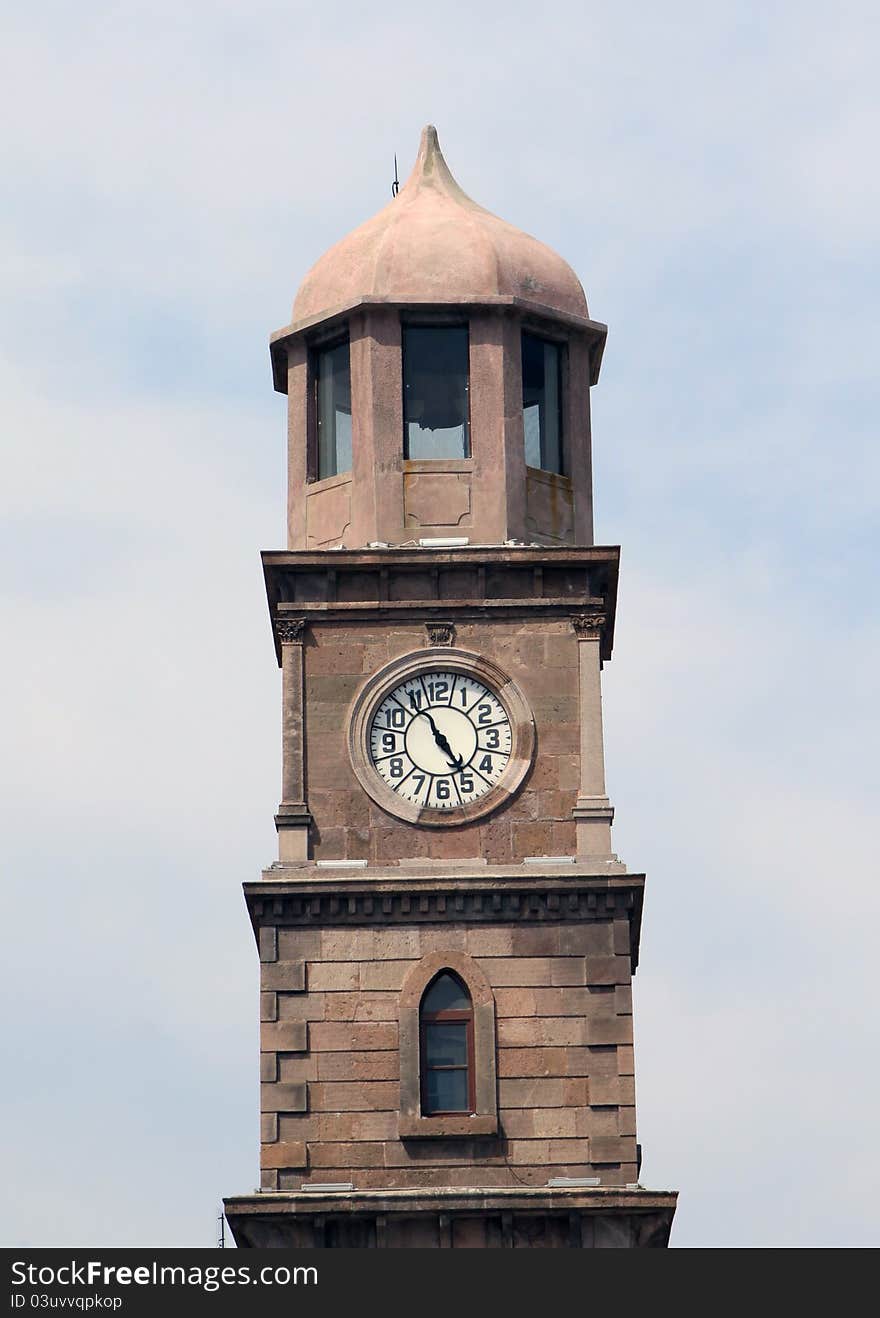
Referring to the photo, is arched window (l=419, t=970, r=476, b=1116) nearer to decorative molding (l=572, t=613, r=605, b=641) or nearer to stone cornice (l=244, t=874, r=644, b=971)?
stone cornice (l=244, t=874, r=644, b=971)

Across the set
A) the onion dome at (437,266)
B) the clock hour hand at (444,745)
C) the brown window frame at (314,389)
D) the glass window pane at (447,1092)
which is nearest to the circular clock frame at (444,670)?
the clock hour hand at (444,745)

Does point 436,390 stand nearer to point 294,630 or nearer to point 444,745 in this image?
point 294,630

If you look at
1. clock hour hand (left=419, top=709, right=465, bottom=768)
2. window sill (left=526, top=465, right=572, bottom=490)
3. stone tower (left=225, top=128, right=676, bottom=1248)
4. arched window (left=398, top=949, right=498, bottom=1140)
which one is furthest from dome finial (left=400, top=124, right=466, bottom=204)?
arched window (left=398, top=949, right=498, bottom=1140)

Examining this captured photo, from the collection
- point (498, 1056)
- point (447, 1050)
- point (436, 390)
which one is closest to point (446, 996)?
point (447, 1050)

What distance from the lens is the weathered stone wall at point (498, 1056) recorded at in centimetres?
6506

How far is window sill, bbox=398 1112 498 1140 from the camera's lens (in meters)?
65.1

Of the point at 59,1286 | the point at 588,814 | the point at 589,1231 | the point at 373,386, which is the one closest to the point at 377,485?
the point at 373,386

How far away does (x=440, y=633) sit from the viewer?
6850 centimetres

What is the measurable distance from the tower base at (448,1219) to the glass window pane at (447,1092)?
173 centimetres

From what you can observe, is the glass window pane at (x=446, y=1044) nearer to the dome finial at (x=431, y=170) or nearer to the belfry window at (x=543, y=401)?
the belfry window at (x=543, y=401)

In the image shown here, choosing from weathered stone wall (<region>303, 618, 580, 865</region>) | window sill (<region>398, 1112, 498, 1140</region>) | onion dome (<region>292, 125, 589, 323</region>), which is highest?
onion dome (<region>292, 125, 589, 323</region>)

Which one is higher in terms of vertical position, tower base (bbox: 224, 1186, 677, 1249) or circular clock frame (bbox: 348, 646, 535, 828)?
circular clock frame (bbox: 348, 646, 535, 828)

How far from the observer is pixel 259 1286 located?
58.3 metres

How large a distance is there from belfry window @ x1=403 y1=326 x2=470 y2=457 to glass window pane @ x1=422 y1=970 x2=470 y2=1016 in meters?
9.18
